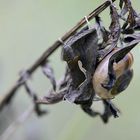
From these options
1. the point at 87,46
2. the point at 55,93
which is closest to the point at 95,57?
the point at 87,46

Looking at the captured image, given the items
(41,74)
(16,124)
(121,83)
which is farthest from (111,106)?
(41,74)

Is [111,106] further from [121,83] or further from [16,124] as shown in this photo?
[16,124]

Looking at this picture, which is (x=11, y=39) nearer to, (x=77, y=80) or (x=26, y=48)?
(x=26, y=48)

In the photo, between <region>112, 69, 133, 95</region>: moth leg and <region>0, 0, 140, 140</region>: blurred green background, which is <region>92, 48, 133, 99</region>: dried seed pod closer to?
<region>112, 69, 133, 95</region>: moth leg

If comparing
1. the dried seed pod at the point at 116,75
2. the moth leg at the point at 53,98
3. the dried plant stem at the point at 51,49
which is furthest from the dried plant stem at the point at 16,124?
the dried seed pod at the point at 116,75

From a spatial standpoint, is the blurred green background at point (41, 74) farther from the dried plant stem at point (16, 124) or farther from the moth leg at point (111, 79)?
the moth leg at point (111, 79)

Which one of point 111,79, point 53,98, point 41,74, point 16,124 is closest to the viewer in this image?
point 111,79

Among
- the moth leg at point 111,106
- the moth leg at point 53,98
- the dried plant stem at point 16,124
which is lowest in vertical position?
the dried plant stem at point 16,124

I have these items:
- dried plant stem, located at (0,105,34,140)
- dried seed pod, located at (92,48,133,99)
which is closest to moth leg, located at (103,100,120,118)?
dried seed pod, located at (92,48,133,99)
